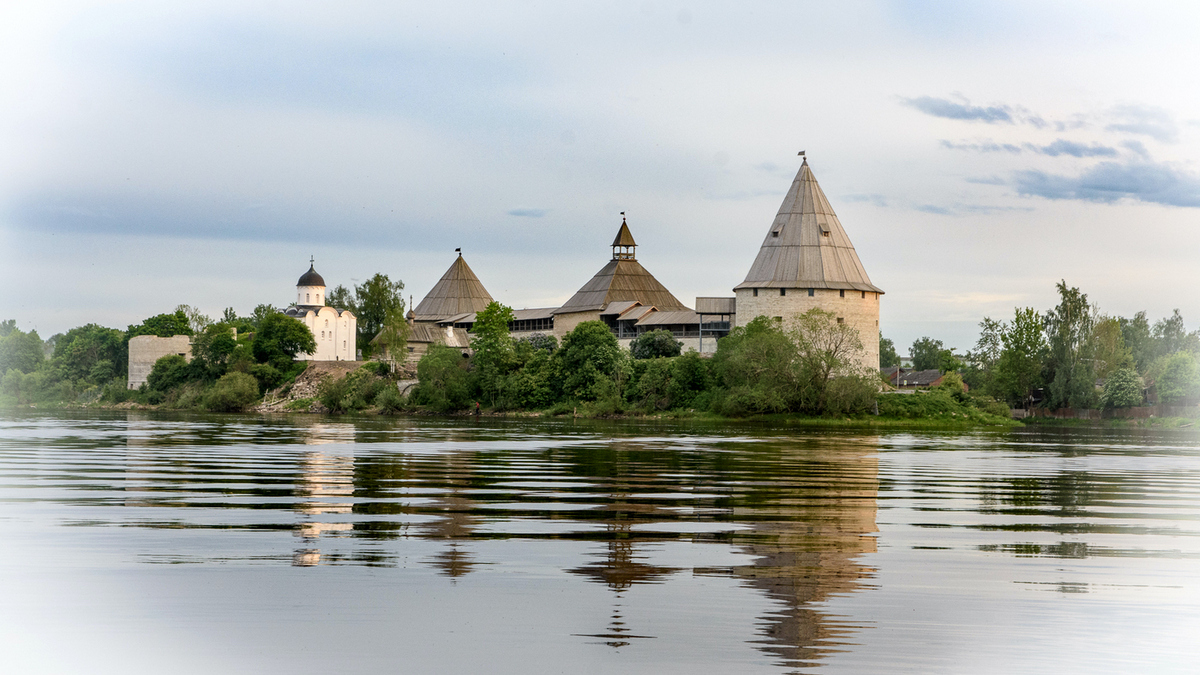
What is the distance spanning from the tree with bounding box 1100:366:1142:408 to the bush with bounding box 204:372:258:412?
172 feet

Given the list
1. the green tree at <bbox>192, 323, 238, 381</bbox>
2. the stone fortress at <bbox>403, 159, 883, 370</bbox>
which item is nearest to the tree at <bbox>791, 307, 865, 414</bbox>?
the stone fortress at <bbox>403, 159, 883, 370</bbox>

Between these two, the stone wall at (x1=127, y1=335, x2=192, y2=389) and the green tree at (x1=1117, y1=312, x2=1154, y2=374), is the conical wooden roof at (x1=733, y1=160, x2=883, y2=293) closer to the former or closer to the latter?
the green tree at (x1=1117, y1=312, x2=1154, y2=374)

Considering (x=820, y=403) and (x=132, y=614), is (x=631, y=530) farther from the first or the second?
(x=820, y=403)

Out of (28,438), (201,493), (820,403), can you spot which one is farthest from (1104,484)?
(820,403)

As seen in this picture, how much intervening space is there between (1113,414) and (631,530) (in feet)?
195

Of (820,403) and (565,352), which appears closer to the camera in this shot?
(820,403)

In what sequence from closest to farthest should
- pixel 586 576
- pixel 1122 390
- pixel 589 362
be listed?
pixel 586 576, pixel 1122 390, pixel 589 362

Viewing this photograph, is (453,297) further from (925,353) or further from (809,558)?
(809,558)

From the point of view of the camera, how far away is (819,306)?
218 feet

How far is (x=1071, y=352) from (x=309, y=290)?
6593 centimetres

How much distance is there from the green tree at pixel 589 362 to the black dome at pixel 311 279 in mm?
44840

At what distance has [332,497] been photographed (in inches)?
486

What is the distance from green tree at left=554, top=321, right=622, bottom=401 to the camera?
205 ft

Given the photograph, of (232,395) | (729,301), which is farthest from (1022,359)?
(232,395)
